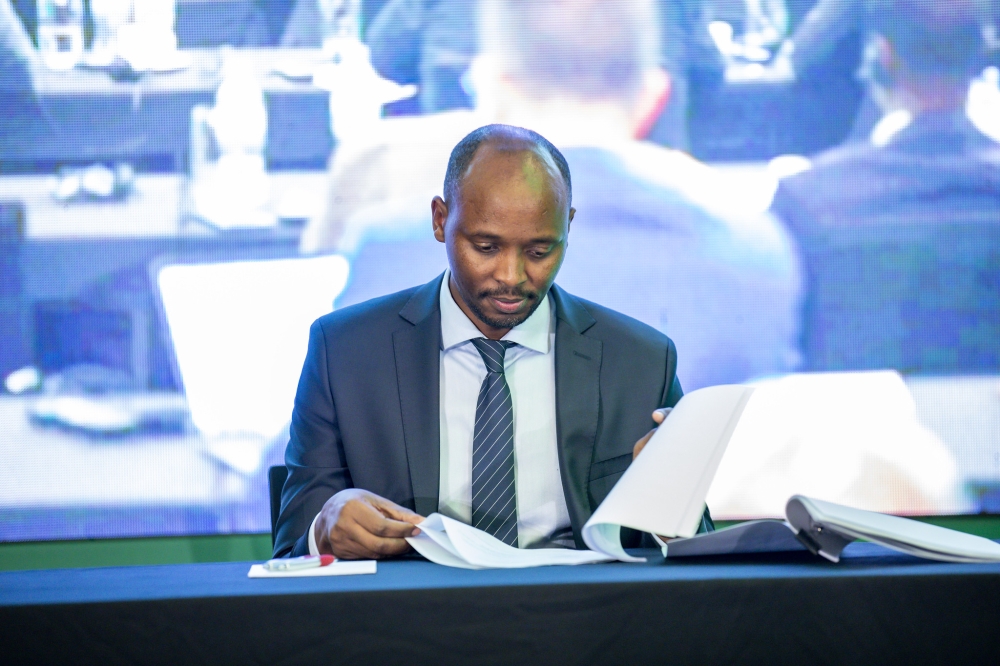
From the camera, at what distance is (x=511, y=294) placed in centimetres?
166

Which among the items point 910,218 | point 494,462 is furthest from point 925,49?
point 494,462

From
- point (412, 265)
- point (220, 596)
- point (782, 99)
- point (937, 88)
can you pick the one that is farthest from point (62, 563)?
point (937, 88)

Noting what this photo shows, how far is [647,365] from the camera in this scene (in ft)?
6.16

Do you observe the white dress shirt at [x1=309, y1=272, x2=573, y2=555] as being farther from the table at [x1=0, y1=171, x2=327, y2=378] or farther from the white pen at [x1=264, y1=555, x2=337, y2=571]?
the table at [x1=0, y1=171, x2=327, y2=378]

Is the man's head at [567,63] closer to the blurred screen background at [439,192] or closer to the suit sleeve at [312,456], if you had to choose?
the blurred screen background at [439,192]

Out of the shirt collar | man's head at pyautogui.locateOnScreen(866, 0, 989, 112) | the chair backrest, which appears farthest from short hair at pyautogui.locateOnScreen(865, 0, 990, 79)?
the shirt collar

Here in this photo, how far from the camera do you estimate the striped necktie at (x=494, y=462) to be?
1675 mm

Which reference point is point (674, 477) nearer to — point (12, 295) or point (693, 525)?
point (693, 525)

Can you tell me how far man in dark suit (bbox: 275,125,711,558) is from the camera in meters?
1.66

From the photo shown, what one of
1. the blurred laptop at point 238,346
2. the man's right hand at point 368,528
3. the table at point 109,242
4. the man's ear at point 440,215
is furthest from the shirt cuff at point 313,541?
the table at point 109,242

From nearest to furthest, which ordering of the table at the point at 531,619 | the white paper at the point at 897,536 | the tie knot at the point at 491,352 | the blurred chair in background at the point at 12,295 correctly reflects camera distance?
1. the table at the point at 531,619
2. the white paper at the point at 897,536
3. the tie knot at the point at 491,352
4. the blurred chair in background at the point at 12,295

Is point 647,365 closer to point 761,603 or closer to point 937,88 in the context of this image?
point 761,603

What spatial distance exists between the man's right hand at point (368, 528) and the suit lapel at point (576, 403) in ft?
1.55

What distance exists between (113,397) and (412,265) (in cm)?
92
